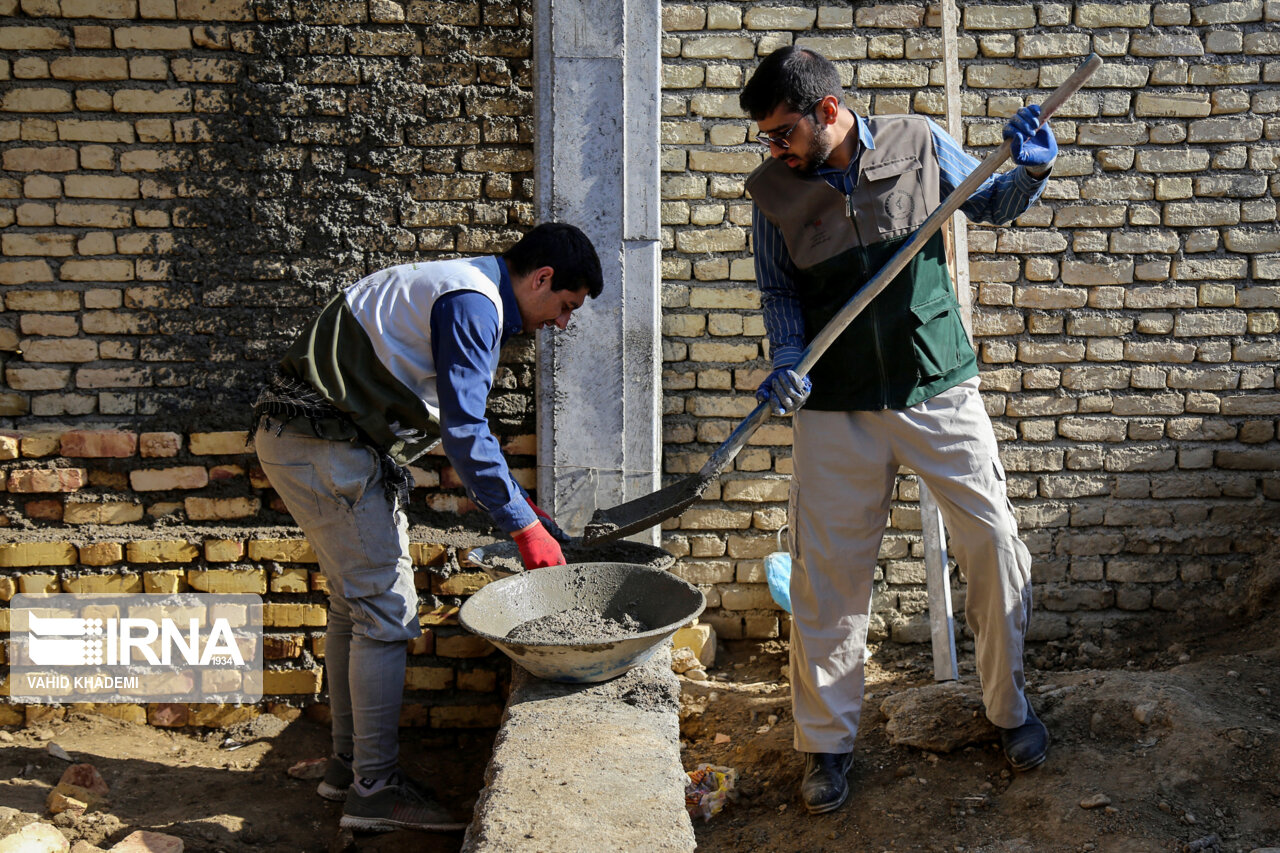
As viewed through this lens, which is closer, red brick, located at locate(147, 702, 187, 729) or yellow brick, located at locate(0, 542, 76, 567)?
yellow brick, located at locate(0, 542, 76, 567)

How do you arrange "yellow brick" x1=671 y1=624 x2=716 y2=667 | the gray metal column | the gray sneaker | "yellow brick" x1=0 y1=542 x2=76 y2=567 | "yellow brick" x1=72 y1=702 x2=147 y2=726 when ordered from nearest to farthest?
1. the gray sneaker
2. the gray metal column
3. "yellow brick" x1=0 y1=542 x2=76 y2=567
4. "yellow brick" x1=72 y1=702 x2=147 y2=726
5. "yellow brick" x1=671 y1=624 x2=716 y2=667

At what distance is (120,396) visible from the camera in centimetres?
362

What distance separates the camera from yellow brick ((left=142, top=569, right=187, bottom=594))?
3619mm

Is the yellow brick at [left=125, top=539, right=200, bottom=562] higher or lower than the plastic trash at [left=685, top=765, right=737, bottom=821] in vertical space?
higher

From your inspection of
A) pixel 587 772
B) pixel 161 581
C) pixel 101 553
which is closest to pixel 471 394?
pixel 587 772

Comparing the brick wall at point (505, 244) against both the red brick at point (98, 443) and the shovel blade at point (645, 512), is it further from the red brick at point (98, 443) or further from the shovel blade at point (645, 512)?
the shovel blade at point (645, 512)

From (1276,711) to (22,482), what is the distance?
4431 mm

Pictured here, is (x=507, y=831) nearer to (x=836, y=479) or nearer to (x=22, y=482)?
(x=836, y=479)

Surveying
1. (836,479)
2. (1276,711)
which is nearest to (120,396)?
(836,479)

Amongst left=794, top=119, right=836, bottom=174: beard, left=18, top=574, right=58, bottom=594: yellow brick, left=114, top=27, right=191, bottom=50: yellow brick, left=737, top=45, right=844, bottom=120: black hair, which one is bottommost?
left=18, top=574, right=58, bottom=594: yellow brick

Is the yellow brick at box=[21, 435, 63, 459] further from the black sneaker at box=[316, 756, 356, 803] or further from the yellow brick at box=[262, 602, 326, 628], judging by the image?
the black sneaker at box=[316, 756, 356, 803]

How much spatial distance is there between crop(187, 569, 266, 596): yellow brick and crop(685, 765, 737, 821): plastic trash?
70.5 inches

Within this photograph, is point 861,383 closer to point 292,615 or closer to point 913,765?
point 913,765

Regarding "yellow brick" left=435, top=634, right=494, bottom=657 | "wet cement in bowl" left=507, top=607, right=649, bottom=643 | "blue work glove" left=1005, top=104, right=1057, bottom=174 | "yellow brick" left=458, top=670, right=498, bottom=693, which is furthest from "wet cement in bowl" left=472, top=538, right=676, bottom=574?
"blue work glove" left=1005, top=104, right=1057, bottom=174
